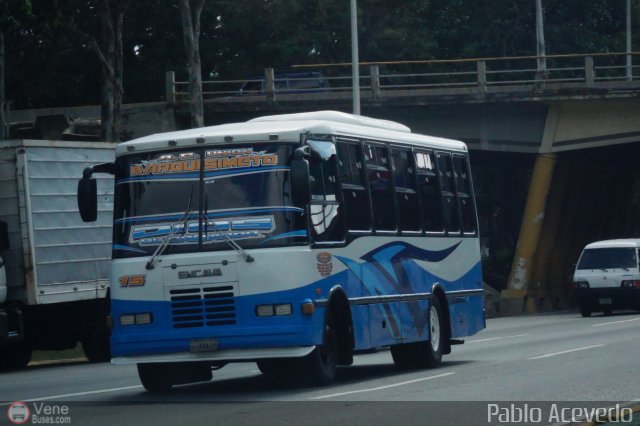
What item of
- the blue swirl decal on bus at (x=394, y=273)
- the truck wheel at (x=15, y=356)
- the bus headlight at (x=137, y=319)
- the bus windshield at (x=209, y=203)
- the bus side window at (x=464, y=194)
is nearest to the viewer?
the bus windshield at (x=209, y=203)

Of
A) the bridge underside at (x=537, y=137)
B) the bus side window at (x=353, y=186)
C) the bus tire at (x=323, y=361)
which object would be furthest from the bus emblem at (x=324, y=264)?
the bridge underside at (x=537, y=137)

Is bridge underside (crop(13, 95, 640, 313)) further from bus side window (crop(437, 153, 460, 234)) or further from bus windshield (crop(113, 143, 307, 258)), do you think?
bus windshield (crop(113, 143, 307, 258))

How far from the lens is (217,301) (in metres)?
14.8

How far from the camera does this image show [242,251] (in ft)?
48.4

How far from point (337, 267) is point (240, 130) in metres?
1.92

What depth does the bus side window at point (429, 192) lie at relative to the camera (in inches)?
739

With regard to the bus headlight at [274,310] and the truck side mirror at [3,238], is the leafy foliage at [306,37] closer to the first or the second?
the truck side mirror at [3,238]

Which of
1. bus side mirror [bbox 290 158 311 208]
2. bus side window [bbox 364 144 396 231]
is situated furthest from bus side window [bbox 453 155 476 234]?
bus side mirror [bbox 290 158 311 208]

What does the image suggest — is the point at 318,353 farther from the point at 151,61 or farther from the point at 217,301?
the point at 151,61

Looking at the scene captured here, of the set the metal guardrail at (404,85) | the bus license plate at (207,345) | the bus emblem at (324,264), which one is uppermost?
the metal guardrail at (404,85)

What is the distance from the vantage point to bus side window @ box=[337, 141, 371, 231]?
1619 centimetres

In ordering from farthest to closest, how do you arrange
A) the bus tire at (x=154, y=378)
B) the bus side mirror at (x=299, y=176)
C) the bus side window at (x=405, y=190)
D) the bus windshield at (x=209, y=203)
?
the bus side window at (x=405, y=190)
the bus tire at (x=154, y=378)
the bus windshield at (x=209, y=203)
the bus side mirror at (x=299, y=176)

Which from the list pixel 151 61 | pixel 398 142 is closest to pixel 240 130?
pixel 398 142

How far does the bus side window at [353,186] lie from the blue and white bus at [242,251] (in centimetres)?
2
